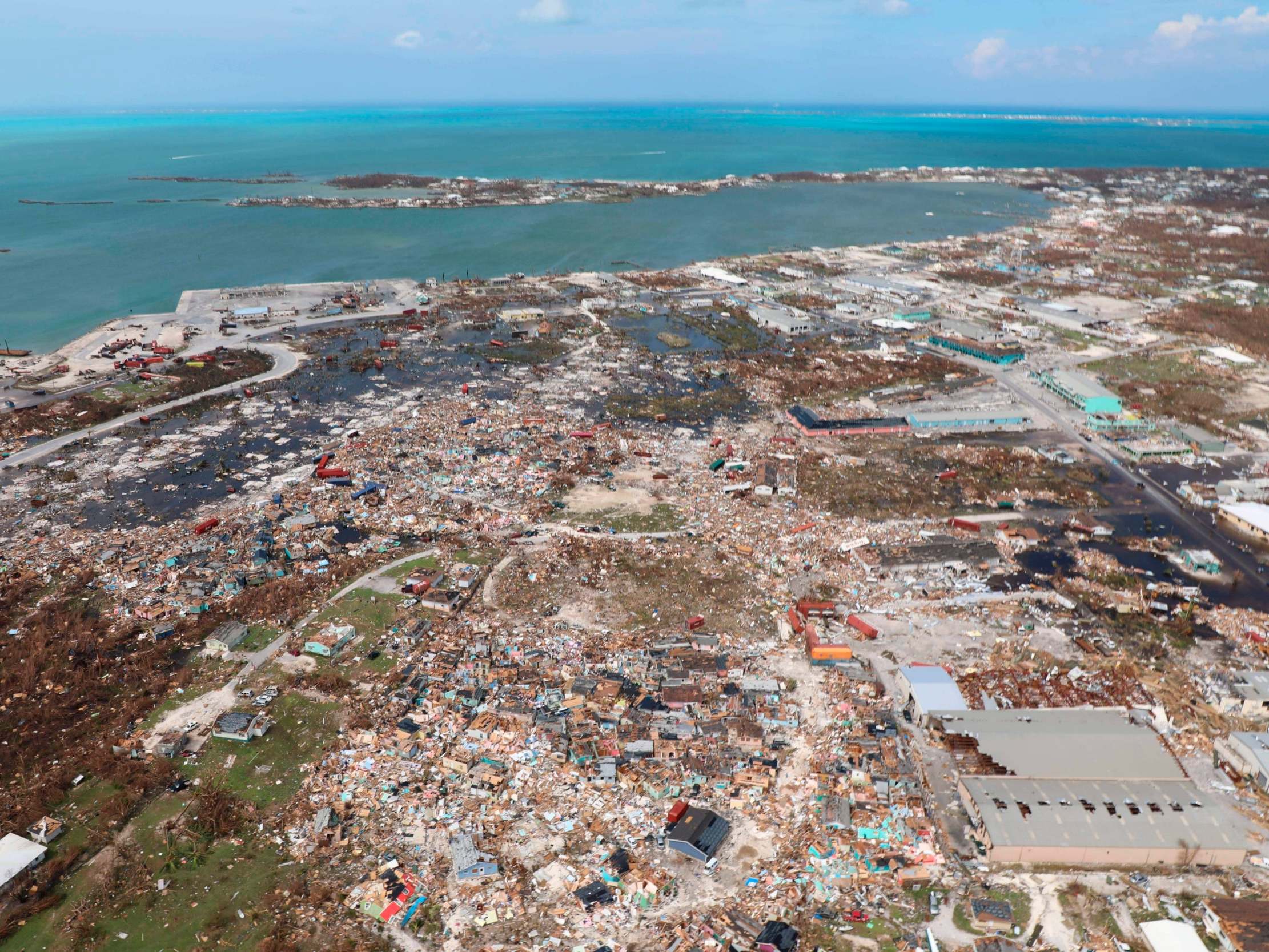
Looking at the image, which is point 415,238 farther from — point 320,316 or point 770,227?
point 770,227

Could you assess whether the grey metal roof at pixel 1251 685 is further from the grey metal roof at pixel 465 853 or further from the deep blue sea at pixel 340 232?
the deep blue sea at pixel 340 232

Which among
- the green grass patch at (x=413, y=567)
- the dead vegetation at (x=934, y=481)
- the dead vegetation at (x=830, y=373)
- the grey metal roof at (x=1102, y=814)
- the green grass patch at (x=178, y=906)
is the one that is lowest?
the green grass patch at (x=178, y=906)

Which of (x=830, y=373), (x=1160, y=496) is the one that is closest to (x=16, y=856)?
(x=1160, y=496)

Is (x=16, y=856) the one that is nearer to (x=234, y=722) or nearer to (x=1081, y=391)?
(x=234, y=722)

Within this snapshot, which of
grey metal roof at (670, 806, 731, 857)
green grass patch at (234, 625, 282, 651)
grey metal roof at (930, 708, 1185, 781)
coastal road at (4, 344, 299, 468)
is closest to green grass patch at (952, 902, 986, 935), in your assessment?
grey metal roof at (930, 708, 1185, 781)

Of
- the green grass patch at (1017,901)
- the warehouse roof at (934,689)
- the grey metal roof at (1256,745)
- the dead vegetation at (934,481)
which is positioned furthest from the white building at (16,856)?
the grey metal roof at (1256,745)
